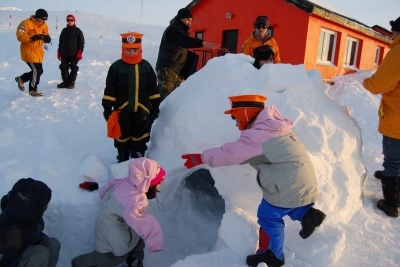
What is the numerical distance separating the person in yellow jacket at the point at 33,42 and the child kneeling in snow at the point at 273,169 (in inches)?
173

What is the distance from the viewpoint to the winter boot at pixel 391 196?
9.66 ft

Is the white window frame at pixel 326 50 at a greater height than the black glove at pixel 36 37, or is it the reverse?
the white window frame at pixel 326 50

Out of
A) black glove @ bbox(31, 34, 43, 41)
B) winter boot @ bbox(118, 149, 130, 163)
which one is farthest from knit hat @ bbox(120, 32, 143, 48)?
black glove @ bbox(31, 34, 43, 41)

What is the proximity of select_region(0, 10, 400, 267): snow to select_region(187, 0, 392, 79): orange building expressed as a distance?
6241 mm

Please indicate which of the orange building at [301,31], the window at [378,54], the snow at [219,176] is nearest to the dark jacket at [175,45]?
the snow at [219,176]

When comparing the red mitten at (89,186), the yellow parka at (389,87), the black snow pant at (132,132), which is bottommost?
the red mitten at (89,186)

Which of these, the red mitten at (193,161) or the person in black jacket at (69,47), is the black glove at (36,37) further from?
the red mitten at (193,161)

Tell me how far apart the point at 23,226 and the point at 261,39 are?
10.5ft

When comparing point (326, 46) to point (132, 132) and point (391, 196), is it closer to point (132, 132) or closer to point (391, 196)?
point (391, 196)

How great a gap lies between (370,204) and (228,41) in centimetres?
926

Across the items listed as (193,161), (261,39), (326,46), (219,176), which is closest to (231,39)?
(326,46)

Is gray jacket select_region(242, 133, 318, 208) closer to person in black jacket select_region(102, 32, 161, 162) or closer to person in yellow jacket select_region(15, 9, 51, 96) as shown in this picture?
person in black jacket select_region(102, 32, 161, 162)

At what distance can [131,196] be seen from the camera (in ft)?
7.76

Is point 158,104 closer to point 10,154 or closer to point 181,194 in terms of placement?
point 181,194
